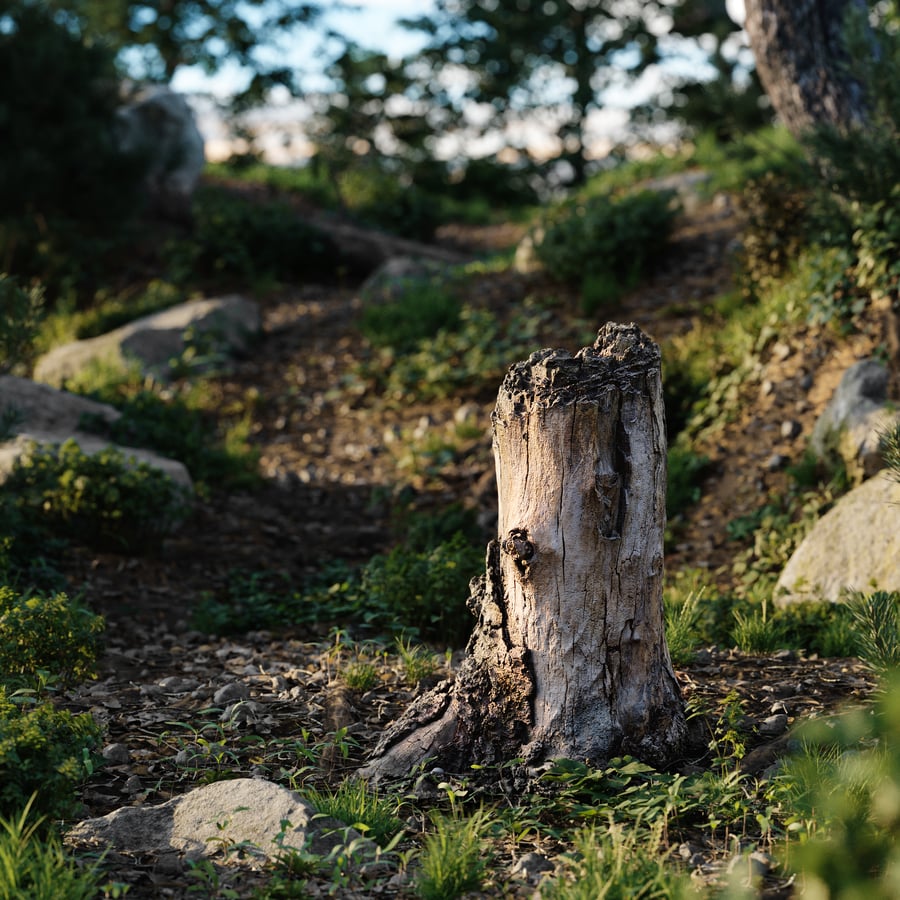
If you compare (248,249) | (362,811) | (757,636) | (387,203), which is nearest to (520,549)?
(362,811)

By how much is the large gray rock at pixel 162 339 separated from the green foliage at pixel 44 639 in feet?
18.1

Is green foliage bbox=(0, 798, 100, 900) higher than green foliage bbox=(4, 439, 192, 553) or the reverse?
the reverse

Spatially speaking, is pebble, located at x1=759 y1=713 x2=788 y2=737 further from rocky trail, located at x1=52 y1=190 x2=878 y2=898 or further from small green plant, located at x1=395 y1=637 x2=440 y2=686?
small green plant, located at x1=395 y1=637 x2=440 y2=686

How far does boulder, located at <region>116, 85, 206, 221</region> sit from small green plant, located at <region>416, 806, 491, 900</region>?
13.2m

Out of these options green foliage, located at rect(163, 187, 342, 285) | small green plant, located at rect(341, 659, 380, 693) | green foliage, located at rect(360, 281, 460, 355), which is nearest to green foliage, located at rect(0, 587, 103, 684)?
small green plant, located at rect(341, 659, 380, 693)

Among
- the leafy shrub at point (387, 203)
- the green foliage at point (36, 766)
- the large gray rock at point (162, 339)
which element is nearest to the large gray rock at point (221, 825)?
the green foliage at point (36, 766)

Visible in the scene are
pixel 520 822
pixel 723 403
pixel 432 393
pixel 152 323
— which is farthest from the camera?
pixel 152 323

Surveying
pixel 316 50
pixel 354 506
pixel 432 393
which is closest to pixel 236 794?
pixel 354 506

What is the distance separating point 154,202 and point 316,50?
14.6ft

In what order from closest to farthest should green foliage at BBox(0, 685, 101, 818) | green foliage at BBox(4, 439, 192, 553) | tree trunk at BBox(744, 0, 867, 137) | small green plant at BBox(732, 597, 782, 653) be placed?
green foliage at BBox(0, 685, 101, 818), small green plant at BBox(732, 597, 782, 653), green foliage at BBox(4, 439, 192, 553), tree trunk at BBox(744, 0, 867, 137)

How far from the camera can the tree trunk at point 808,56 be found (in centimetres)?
758

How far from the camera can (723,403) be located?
7.60 m

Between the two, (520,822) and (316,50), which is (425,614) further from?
(316,50)

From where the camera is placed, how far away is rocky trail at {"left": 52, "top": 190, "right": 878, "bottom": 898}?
380cm
